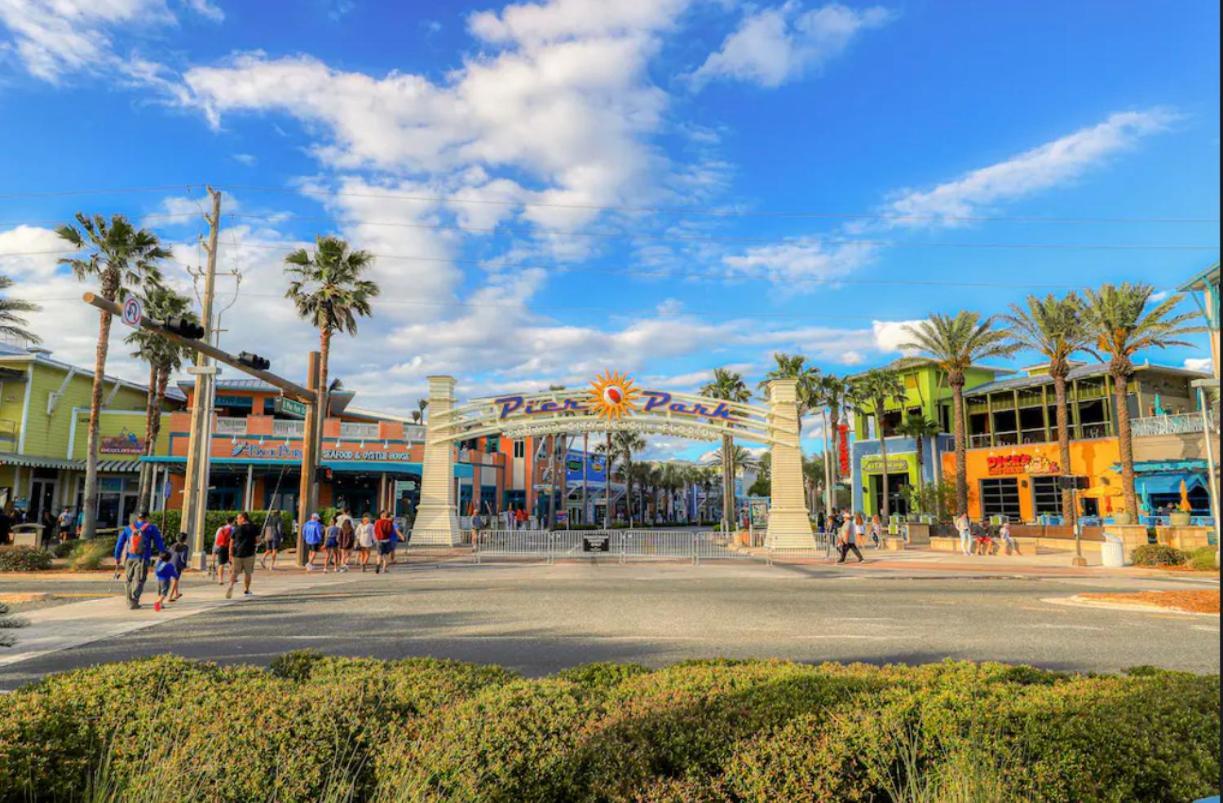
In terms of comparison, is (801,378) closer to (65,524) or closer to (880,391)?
(880,391)

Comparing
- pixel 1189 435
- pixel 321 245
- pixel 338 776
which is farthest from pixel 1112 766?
pixel 1189 435

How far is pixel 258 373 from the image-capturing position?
17.8 m

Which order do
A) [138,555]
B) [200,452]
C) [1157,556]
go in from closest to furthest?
[138,555] → [200,452] → [1157,556]

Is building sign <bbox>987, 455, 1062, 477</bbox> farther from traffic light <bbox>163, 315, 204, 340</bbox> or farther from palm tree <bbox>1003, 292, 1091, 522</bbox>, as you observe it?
traffic light <bbox>163, 315, 204, 340</bbox>

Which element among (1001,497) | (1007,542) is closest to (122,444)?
(1007,542)

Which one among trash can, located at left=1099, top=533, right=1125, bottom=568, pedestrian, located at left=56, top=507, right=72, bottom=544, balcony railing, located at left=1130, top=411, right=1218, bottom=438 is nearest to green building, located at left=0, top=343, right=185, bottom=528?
pedestrian, located at left=56, top=507, right=72, bottom=544

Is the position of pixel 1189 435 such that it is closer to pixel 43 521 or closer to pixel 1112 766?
pixel 1112 766

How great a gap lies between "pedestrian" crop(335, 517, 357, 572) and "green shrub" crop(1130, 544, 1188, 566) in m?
26.5

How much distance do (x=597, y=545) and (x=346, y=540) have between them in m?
10.2

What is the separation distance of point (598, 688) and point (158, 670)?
10.1 ft

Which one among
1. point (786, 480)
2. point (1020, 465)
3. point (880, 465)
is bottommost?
point (786, 480)

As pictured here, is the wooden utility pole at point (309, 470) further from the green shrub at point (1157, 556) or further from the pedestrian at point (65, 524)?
the green shrub at point (1157, 556)

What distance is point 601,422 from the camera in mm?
30922

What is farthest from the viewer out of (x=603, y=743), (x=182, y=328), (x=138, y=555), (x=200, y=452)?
(x=200, y=452)
